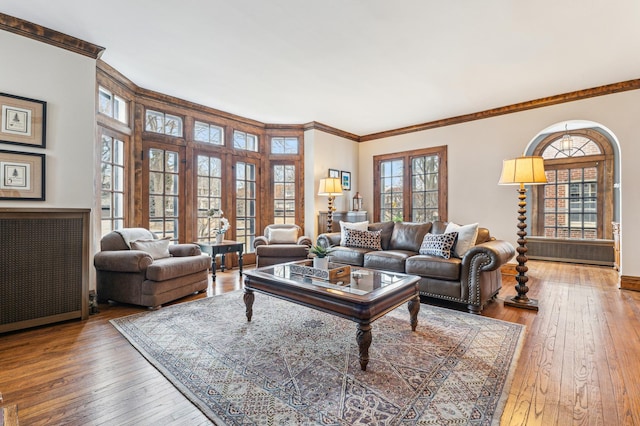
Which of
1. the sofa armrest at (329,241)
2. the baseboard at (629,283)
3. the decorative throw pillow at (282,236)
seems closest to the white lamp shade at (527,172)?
the baseboard at (629,283)

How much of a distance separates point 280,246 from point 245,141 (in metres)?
2.14

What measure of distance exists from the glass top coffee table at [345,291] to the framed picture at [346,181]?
12.3 feet

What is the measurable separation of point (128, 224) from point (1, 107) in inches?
73.2

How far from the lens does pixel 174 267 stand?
132 inches

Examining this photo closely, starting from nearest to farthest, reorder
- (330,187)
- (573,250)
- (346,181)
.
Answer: (330,187)
(573,250)
(346,181)

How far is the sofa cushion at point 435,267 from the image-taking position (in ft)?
10.8

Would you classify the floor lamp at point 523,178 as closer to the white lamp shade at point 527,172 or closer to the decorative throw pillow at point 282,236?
the white lamp shade at point 527,172

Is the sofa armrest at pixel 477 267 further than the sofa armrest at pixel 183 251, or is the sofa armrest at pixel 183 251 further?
the sofa armrest at pixel 183 251

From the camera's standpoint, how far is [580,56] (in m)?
3.38

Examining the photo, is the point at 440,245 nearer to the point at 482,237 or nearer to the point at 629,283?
the point at 482,237

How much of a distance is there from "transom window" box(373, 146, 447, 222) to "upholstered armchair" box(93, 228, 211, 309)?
3832mm

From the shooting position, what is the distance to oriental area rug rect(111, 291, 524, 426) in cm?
161

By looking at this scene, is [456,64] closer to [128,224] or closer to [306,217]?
[306,217]

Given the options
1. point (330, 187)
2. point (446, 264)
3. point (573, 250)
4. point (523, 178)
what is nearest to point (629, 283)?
point (523, 178)
